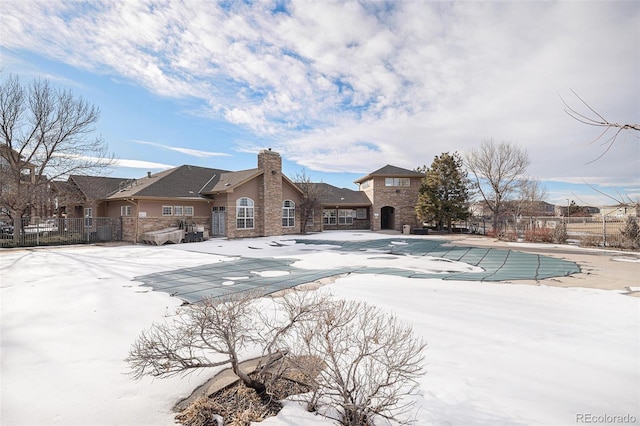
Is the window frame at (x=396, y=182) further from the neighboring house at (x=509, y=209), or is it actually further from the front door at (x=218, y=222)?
the front door at (x=218, y=222)

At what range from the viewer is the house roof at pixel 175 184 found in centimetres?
1922

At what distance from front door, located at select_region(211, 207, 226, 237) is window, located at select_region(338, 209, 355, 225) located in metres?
12.5

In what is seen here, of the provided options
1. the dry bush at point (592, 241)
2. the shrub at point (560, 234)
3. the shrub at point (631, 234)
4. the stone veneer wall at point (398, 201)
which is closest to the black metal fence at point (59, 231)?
the stone veneer wall at point (398, 201)

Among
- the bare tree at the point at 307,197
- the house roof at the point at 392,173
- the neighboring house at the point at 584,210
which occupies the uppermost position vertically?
the house roof at the point at 392,173

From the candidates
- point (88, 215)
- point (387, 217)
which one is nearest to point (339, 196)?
point (387, 217)

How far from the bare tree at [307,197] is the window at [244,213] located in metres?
5.02

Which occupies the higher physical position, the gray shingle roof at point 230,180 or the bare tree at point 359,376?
the gray shingle roof at point 230,180

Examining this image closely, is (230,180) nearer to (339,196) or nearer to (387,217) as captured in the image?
(339,196)

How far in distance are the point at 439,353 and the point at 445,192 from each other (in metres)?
23.9

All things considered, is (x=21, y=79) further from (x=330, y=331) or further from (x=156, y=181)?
(x=330, y=331)

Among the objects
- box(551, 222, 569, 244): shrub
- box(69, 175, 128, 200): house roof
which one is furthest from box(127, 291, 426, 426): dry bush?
box(69, 175, 128, 200): house roof

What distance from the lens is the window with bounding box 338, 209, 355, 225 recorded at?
2970 centimetres

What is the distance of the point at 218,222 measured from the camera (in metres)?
21.2

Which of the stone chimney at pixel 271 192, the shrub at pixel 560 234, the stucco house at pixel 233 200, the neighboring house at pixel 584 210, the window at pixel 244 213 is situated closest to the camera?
the neighboring house at pixel 584 210
